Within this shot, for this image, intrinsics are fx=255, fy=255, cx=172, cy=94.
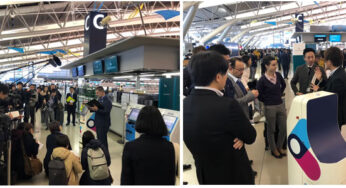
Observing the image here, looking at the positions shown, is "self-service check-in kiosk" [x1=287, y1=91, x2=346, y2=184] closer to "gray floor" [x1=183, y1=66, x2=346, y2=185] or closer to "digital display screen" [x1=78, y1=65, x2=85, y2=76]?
"gray floor" [x1=183, y1=66, x2=346, y2=185]

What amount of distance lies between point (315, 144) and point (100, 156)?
6.99 ft

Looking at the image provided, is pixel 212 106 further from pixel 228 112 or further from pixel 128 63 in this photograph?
pixel 128 63

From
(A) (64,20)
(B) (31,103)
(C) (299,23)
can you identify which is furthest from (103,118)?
(C) (299,23)

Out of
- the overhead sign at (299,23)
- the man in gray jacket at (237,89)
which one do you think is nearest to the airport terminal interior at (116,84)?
the man in gray jacket at (237,89)

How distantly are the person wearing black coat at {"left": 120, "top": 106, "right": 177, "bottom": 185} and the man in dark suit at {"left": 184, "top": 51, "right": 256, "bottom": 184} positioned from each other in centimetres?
21

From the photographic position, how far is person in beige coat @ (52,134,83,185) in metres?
3.07

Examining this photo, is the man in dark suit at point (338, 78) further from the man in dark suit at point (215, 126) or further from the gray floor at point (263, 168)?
the man in dark suit at point (215, 126)

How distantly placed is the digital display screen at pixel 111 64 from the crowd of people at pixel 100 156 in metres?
0.53

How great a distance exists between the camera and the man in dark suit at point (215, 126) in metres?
1.31

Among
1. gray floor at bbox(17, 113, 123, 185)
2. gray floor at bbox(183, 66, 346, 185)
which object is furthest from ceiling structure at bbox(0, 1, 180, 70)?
gray floor at bbox(183, 66, 346, 185)

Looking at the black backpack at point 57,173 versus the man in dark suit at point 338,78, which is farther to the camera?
the black backpack at point 57,173

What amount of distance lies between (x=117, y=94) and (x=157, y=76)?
2354mm

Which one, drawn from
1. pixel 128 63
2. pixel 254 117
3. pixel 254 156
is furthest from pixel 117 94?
pixel 254 156

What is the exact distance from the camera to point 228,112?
129cm
